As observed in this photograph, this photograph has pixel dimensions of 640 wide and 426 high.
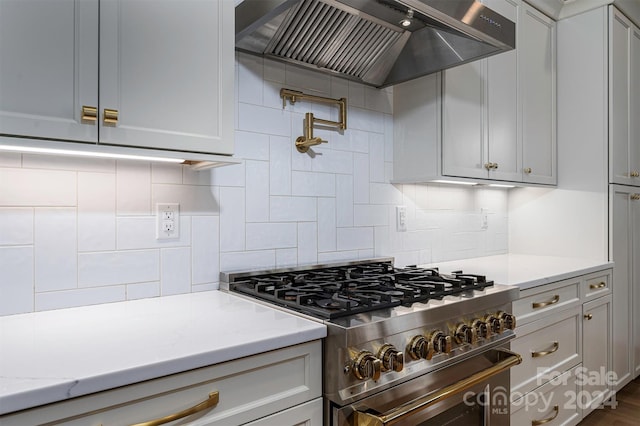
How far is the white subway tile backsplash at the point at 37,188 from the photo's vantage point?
1246mm

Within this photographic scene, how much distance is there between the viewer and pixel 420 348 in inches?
49.6

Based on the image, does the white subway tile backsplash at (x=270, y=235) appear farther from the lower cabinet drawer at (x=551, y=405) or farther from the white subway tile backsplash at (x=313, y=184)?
the lower cabinet drawer at (x=551, y=405)

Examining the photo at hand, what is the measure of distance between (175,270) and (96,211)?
0.34 meters

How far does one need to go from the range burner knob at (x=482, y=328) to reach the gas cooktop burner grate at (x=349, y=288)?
13cm

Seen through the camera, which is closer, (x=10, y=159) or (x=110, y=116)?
(x=110, y=116)

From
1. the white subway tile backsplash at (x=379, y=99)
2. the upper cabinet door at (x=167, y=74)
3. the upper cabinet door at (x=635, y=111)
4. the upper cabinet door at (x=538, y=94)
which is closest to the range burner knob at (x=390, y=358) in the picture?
the upper cabinet door at (x=167, y=74)

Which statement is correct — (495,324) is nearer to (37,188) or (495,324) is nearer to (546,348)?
(546,348)

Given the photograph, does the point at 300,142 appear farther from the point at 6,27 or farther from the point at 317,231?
the point at 6,27

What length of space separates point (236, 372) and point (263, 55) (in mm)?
1301

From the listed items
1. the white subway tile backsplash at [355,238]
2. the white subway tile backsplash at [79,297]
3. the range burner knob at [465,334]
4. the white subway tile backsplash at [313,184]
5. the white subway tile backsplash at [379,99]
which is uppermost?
the white subway tile backsplash at [379,99]

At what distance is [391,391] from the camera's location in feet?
3.97

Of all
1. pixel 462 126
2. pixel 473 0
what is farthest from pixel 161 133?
pixel 462 126

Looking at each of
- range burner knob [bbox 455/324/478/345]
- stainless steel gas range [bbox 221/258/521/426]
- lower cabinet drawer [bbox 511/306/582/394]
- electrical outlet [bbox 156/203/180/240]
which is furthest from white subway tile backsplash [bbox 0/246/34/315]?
lower cabinet drawer [bbox 511/306/582/394]

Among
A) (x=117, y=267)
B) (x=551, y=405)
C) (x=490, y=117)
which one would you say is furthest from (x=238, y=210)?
(x=551, y=405)
